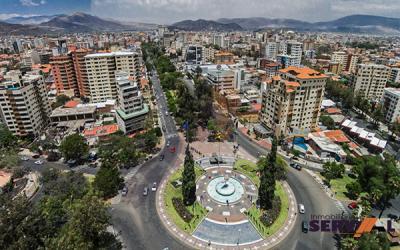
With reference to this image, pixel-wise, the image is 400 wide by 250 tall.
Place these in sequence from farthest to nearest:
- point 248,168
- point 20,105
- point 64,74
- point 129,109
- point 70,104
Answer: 1. point 64,74
2. point 70,104
3. point 129,109
4. point 20,105
5. point 248,168

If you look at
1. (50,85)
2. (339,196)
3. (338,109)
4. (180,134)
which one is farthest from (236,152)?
(50,85)

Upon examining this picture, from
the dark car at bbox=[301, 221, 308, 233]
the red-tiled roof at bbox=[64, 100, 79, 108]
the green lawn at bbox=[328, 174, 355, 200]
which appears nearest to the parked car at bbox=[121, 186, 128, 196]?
the dark car at bbox=[301, 221, 308, 233]

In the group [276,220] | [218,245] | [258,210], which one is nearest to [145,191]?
[218,245]

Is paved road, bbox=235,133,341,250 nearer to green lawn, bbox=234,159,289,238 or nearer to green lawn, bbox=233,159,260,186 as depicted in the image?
green lawn, bbox=234,159,289,238

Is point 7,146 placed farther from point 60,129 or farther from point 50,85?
point 50,85

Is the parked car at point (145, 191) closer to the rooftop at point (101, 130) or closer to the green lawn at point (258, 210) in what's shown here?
the green lawn at point (258, 210)

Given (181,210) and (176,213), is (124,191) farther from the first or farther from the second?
(181,210)

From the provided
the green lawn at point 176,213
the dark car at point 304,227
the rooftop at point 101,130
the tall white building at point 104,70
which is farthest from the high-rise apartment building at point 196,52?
the dark car at point 304,227
